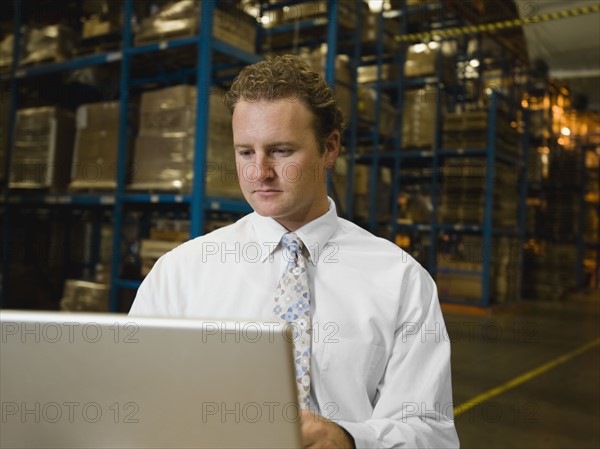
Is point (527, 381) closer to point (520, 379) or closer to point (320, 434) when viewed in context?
point (520, 379)

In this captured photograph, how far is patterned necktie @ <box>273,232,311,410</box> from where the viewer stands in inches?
56.7

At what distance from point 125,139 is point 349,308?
4.12 metres

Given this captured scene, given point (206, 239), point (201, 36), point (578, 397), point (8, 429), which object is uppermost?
point (201, 36)

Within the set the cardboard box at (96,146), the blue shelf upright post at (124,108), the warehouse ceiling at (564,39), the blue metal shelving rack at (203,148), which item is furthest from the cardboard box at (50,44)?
the warehouse ceiling at (564,39)

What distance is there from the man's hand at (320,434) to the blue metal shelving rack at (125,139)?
11.5 ft

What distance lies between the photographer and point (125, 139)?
5.17 metres

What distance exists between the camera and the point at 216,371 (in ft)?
2.40

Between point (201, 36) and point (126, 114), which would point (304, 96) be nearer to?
point (201, 36)

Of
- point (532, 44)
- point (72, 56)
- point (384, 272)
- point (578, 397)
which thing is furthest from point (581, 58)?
point (384, 272)

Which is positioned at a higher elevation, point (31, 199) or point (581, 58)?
point (581, 58)

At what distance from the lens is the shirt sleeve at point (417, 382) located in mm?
1378

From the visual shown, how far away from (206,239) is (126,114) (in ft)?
12.6

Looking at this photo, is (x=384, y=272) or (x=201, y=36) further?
(x=201, y=36)

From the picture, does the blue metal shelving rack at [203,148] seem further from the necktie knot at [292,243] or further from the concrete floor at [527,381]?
the necktie knot at [292,243]
